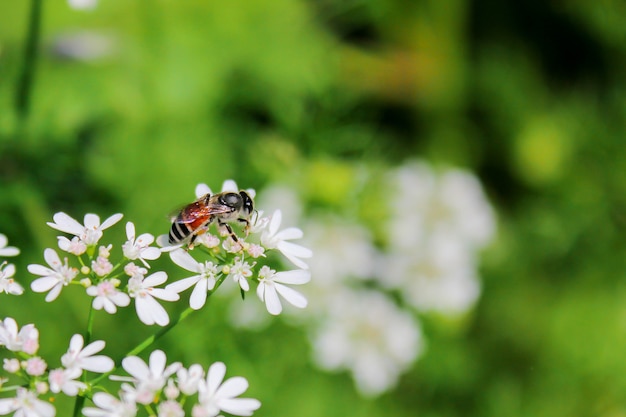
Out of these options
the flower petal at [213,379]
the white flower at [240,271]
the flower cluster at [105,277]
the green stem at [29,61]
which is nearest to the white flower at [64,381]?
the flower cluster at [105,277]

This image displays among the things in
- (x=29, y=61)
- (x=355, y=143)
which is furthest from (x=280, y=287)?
(x=355, y=143)

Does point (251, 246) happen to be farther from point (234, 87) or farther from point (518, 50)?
point (518, 50)

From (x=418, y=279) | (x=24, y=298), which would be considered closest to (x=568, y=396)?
(x=418, y=279)

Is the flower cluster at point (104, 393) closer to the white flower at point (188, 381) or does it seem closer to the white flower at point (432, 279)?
the white flower at point (188, 381)

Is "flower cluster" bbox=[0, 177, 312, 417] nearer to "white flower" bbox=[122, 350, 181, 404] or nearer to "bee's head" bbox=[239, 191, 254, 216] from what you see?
"white flower" bbox=[122, 350, 181, 404]

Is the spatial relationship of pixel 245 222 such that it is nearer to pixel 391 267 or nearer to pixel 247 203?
pixel 247 203

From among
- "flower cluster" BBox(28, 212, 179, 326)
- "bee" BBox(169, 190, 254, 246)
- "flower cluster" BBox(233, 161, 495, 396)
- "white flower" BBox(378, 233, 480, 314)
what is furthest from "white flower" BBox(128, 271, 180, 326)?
"white flower" BBox(378, 233, 480, 314)
